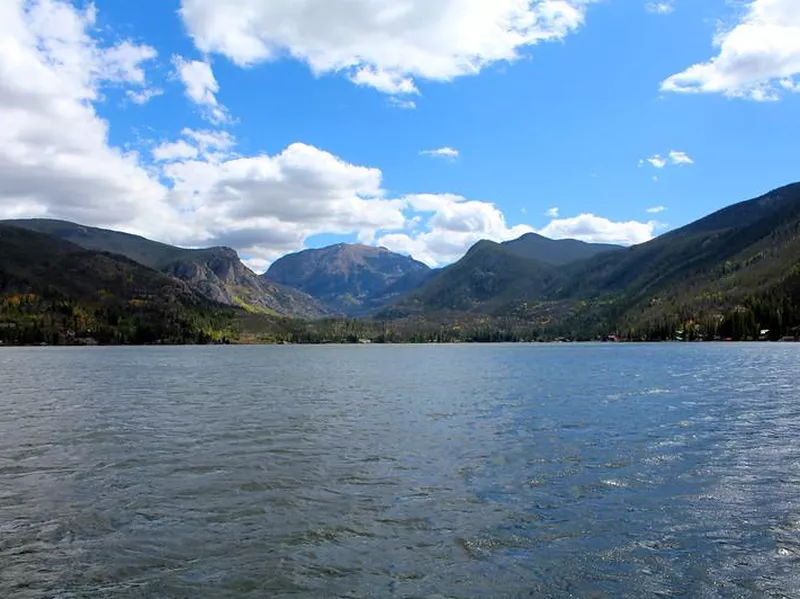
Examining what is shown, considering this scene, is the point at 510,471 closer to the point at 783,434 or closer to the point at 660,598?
the point at 660,598

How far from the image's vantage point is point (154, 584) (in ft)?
61.6

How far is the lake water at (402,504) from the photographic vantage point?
19297 millimetres

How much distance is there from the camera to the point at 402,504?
2753 cm

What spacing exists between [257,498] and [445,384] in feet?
236

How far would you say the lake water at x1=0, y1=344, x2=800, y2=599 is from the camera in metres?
19.3

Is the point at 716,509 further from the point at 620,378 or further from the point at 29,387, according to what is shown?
the point at 29,387

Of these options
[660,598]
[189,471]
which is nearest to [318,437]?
[189,471]

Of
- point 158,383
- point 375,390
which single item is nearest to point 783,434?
point 375,390

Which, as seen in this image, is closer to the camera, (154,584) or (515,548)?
(154,584)

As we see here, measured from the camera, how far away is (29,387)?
90875mm

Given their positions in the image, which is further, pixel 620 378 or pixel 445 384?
pixel 620 378

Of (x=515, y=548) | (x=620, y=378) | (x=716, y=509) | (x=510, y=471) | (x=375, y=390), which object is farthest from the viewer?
(x=620, y=378)

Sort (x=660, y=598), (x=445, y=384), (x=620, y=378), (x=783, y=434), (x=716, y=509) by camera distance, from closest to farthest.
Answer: (x=660, y=598) → (x=716, y=509) → (x=783, y=434) → (x=445, y=384) → (x=620, y=378)

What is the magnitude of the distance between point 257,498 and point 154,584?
410 inches
